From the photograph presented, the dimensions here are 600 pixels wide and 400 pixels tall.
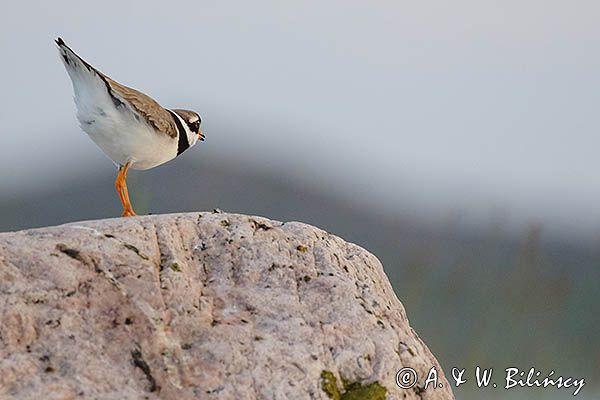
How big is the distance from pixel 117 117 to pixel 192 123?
1.64m

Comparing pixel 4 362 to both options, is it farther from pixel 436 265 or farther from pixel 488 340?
pixel 436 265

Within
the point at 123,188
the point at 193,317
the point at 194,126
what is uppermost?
the point at 194,126

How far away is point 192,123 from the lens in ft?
34.0

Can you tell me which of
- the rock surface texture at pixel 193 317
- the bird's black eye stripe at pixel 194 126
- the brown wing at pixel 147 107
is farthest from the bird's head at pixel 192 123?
the rock surface texture at pixel 193 317

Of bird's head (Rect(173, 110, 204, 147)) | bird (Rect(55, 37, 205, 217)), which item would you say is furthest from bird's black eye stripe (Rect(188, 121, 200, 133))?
bird (Rect(55, 37, 205, 217))

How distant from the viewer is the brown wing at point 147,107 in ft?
28.8

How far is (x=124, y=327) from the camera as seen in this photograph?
16.0 ft

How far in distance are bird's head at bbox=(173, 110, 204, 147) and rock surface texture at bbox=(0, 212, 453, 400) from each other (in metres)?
4.39

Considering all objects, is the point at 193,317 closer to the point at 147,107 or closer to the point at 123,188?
the point at 123,188

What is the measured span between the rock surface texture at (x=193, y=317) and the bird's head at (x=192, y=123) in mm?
4390

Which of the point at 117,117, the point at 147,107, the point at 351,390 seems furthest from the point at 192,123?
the point at 351,390

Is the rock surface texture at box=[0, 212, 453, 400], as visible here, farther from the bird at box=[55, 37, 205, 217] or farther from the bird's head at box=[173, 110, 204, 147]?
the bird's head at box=[173, 110, 204, 147]

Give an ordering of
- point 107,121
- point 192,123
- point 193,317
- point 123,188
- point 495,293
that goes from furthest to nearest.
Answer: point 495,293 < point 192,123 < point 123,188 < point 107,121 < point 193,317

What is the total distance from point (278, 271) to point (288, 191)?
1623 cm
